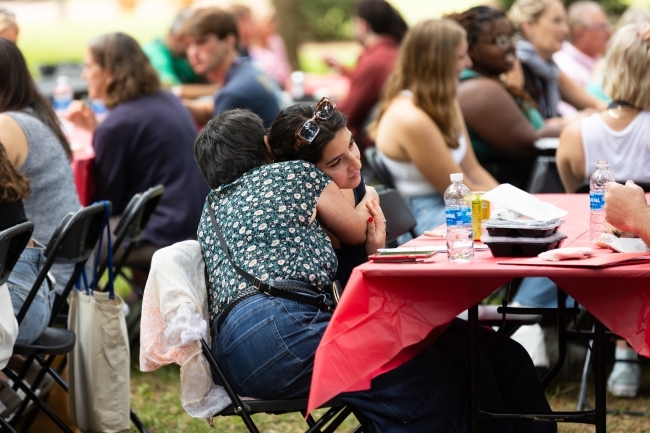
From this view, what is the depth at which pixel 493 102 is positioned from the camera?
212 inches

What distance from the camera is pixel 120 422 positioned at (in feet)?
11.7

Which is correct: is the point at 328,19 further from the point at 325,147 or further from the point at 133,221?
the point at 325,147

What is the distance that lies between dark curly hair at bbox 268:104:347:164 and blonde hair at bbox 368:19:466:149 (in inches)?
70.5

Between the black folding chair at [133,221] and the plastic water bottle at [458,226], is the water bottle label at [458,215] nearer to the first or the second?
the plastic water bottle at [458,226]

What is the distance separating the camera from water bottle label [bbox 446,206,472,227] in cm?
278

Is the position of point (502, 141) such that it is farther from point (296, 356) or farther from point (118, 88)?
point (296, 356)

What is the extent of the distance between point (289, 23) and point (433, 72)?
11797mm

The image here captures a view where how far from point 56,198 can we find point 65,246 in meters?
0.64

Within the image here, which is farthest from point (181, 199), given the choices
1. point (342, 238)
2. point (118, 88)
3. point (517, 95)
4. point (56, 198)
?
point (342, 238)

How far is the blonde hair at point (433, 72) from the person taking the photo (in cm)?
480

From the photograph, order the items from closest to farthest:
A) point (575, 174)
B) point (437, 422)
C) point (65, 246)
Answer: point (437, 422) → point (65, 246) → point (575, 174)

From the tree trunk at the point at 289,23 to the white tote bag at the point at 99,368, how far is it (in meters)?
12.8

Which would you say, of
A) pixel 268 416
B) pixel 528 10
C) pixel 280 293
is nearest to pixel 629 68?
pixel 268 416

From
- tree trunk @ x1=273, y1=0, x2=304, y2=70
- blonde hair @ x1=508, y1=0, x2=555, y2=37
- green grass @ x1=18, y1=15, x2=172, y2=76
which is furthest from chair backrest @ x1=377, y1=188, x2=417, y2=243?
green grass @ x1=18, y1=15, x2=172, y2=76
